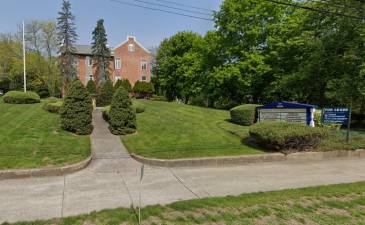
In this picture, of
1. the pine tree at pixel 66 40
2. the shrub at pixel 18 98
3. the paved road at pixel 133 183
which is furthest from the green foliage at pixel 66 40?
the paved road at pixel 133 183

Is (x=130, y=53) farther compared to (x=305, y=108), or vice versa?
(x=130, y=53)

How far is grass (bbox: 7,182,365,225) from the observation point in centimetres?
487

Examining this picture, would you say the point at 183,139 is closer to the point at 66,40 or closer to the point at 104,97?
the point at 104,97

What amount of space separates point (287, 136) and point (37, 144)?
889 centimetres

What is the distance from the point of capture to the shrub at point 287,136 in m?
10.6

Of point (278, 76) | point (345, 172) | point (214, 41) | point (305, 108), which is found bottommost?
point (345, 172)

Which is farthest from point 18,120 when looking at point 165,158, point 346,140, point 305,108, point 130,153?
point 346,140

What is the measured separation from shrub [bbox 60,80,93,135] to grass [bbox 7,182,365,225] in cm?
758

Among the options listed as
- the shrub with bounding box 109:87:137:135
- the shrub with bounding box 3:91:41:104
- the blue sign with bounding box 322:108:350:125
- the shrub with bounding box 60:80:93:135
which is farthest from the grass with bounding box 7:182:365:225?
the shrub with bounding box 3:91:41:104

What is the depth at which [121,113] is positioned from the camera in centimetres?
1254

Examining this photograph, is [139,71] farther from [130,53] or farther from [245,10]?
[245,10]

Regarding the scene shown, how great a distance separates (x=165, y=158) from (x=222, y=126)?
629 centimetres

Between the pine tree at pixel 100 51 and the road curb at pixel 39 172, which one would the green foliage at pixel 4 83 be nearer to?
the pine tree at pixel 100 51

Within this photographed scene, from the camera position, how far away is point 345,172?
8.98 m
